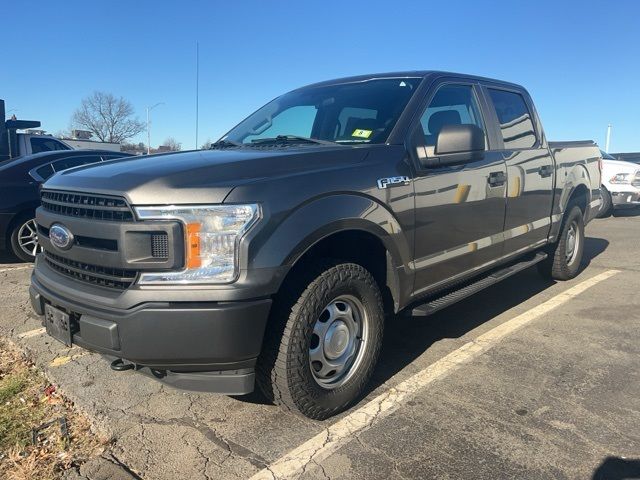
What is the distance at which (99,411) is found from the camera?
2934mm

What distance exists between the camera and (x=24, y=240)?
643cm

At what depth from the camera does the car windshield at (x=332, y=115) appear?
338 centimetres

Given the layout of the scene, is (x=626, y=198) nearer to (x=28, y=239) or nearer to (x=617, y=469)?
(x=617, y=469)

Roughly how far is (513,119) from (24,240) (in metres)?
5.88

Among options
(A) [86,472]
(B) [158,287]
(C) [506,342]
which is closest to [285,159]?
(B) [158,287]

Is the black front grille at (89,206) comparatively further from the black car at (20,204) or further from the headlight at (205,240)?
the black car at (20,204)

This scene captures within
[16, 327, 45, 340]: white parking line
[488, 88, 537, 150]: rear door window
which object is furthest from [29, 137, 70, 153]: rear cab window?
[488, 88, 537, 150]: rear door window

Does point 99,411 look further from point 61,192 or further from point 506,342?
point 506,342

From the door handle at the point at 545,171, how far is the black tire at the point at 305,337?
263cm

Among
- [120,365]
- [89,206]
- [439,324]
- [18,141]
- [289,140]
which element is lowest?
[439,324]

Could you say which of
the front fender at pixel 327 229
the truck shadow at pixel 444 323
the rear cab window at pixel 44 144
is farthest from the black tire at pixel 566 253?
the rear cab window at pixel 44 144

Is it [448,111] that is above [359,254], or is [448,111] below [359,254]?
above

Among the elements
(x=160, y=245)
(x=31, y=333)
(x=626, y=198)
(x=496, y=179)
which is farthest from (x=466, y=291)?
(x=626, y=198)

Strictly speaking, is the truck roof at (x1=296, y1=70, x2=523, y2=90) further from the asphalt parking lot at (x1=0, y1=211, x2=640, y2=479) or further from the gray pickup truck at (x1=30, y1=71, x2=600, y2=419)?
the asphalt parking lot at (x1=0, y1=211, x2=640, y2=479)
